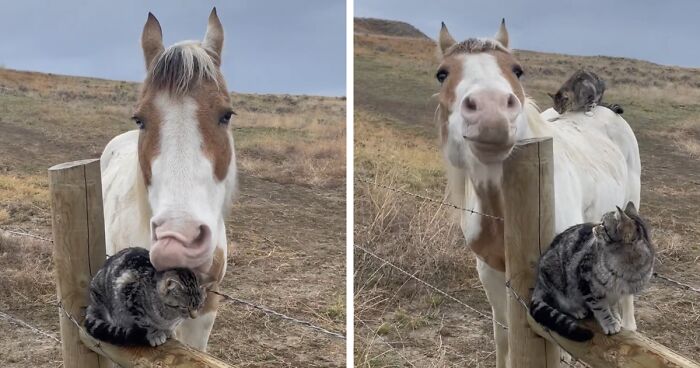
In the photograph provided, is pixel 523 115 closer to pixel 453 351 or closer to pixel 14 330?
pixel 453 351

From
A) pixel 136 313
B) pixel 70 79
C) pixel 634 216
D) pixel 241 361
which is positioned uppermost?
pixel 70 79

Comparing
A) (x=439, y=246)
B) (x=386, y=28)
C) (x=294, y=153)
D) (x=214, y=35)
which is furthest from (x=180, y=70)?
(x=386, y=28)

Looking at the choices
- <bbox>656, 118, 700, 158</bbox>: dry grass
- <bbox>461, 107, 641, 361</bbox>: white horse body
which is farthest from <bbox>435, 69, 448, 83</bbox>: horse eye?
<bbox>656, 118, 700, 158</bbox>: dry grass

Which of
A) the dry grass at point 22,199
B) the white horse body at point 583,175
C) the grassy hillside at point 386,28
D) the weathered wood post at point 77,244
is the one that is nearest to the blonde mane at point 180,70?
the weathered wood post at point 77,244

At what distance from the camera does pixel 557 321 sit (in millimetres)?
1251

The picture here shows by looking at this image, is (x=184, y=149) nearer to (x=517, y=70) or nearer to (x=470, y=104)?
(x=470, y=104)

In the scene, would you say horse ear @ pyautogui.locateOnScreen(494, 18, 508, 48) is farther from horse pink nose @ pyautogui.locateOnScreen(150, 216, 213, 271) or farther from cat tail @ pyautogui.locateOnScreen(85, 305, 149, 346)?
cat tail @ pyautogui.locateOnScreen(85, 305, 149, 346)

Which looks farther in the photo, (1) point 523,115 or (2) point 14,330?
(2) point 14,330

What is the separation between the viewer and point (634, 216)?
3.86ft

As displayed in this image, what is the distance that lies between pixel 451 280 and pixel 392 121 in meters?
5.43

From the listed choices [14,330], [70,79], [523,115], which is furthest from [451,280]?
[70,79]

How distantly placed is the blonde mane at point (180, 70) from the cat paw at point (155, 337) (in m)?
0.60

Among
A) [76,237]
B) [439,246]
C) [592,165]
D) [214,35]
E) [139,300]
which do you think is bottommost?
[439,246]

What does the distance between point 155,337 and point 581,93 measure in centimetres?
230
